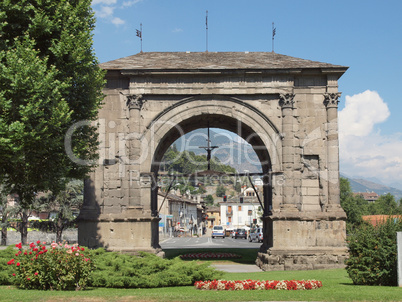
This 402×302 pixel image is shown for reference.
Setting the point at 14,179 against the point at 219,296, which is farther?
the point at 14,179

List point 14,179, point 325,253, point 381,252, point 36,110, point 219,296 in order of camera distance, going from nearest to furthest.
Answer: point 219,296 < point 381,252 < point 36,110 < point 14,179 < point 325,253

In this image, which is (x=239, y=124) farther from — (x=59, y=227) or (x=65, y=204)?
(x=59, y=227)

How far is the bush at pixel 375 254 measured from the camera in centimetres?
1371

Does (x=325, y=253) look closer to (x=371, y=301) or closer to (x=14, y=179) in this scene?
(x=371, y=301)

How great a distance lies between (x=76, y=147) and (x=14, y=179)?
2.35 m

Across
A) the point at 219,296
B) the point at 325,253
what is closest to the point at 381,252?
the point at 219,296

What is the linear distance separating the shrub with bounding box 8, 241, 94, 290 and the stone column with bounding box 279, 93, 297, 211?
10867mm

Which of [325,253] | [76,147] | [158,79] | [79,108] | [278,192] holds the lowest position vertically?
[325,253]

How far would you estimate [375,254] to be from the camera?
1385 cm

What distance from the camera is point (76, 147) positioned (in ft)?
56.5

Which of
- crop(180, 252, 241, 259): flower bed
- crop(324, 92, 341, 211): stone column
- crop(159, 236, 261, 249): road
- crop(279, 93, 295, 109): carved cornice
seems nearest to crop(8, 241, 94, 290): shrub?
crop(324, 92, 341, 211): stone column

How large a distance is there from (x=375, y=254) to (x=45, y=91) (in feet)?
36.1

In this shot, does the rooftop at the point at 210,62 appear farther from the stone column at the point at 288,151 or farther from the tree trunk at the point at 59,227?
the tree trunk at the point at 59,227

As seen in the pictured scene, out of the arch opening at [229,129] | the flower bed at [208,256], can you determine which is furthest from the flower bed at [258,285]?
the flower bed at [208,256]
